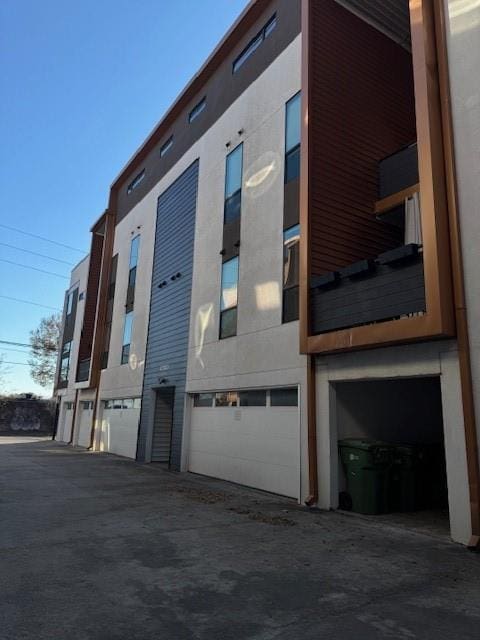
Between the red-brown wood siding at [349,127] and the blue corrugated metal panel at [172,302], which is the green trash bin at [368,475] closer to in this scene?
the red-brown wood siding at [349,127]

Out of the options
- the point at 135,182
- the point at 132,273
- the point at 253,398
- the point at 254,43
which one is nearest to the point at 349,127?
the point at 254,43

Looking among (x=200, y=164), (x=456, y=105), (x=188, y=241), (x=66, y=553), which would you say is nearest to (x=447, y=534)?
(x=66, y=553)

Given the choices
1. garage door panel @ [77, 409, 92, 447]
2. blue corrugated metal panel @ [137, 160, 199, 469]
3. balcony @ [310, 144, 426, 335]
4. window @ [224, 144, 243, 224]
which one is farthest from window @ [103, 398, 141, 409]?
balcony @ [310, 144, 426, 335]

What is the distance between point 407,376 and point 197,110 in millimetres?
13418

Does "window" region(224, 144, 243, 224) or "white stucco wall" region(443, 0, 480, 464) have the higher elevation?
"window" region(224, 144, 243, 224)

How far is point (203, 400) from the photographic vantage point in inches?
520

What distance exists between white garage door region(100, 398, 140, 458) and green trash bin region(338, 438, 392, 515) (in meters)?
10.9

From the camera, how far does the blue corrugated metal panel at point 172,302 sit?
47.3 feet

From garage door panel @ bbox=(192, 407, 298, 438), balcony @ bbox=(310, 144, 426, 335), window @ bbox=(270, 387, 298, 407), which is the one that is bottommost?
garage door panel @ bbox=(192, 407, 298, 438)

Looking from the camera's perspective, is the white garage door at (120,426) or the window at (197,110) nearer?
the window at (197,110)

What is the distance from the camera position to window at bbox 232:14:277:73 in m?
12.6

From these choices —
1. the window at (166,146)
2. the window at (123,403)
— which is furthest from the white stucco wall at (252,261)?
the window at (123,403)

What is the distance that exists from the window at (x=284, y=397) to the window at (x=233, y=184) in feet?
16.9

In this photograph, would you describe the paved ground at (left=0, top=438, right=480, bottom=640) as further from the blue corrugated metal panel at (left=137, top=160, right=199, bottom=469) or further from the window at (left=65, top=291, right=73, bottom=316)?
the window at (left=65, top=291, right=73, bottom=316)
